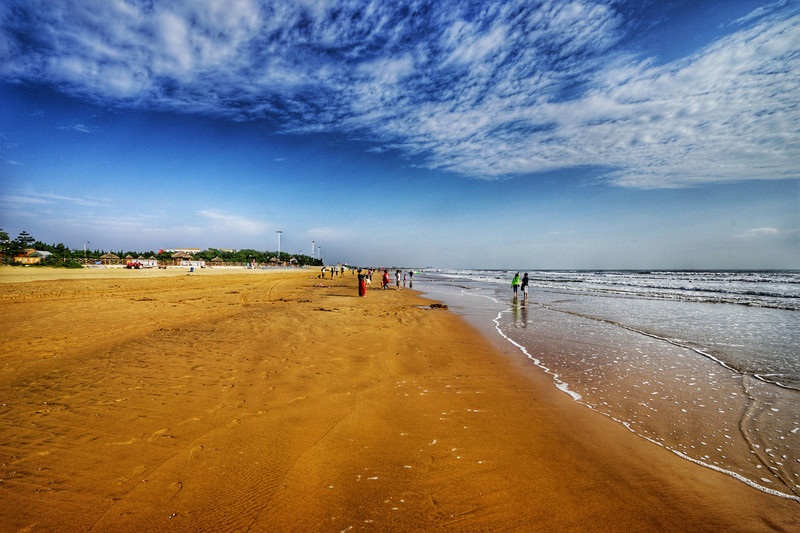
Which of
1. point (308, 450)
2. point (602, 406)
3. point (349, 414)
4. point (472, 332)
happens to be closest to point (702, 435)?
point (602, 406)

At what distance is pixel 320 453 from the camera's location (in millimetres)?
3387

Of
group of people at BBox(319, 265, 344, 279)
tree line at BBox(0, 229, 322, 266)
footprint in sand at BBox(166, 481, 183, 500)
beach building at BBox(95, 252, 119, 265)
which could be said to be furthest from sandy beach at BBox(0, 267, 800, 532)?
beach building at BBox(95, 252, 119, 265)

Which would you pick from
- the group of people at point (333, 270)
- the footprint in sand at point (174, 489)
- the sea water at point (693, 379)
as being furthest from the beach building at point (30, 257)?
the footprint in sand at point (174, 489)

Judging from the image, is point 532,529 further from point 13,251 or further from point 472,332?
point 13,251

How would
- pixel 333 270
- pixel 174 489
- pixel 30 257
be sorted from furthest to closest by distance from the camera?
pixel 30 257 → pixel 333 270 → pixel 174 489

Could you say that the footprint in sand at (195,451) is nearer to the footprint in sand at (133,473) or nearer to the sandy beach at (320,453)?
the sandy beach at (320,453)

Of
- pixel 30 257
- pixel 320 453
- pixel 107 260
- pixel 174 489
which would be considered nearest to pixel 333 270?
pixel 320 453

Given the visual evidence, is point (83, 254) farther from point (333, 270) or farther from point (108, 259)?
point (333, 270)

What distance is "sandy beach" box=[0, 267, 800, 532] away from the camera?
254 cm

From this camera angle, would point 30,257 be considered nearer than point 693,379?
No

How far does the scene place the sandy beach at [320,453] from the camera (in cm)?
254

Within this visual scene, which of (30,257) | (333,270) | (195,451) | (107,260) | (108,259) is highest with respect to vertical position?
(30,257)

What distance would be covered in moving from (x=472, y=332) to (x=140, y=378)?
8.71 meters

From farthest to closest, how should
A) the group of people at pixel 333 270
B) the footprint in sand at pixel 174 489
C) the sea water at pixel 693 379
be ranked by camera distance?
the group of people at pixel 333 270 → the sea water at pixel 693 379 → the footprint in sand at pixel 174 489
